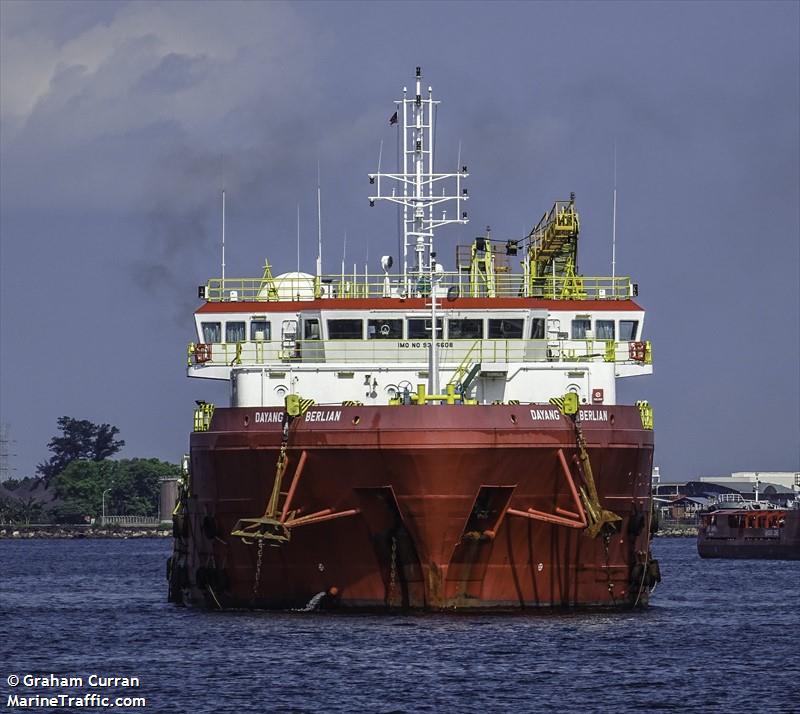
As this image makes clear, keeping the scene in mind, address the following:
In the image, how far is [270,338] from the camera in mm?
57812

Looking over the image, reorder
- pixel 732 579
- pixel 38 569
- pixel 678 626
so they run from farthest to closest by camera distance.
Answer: pixel 38 569 < pixel 732 579 < pixel 678 626

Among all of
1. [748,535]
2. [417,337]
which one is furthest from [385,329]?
[748,535]

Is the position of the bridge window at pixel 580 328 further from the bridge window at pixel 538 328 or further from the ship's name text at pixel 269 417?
the ship's name text at pixel 269 417

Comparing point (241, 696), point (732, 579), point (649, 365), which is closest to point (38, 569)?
point (732, 579)

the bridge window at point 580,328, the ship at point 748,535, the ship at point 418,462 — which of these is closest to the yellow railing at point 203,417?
the ship at point 418,462

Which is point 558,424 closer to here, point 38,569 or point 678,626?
point 678,626

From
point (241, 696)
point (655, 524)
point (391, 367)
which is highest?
point (391, 367)

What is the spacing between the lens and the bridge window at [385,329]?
53344mm

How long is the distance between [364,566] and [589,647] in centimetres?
670

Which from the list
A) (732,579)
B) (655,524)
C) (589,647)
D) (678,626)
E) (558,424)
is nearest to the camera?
(589,647)

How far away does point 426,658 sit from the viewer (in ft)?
135

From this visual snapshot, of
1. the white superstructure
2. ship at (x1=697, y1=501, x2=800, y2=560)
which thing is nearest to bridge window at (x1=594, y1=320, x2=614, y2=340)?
the white superstructure

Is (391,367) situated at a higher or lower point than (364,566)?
higher

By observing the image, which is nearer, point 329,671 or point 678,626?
point 329,671
